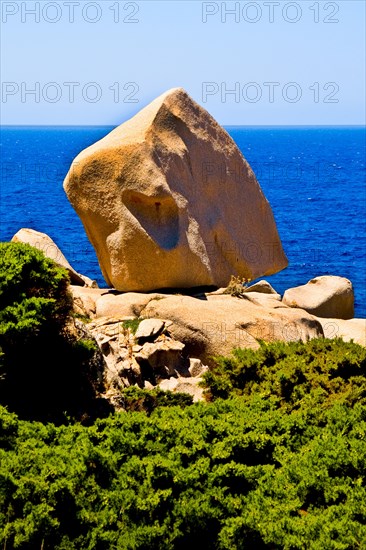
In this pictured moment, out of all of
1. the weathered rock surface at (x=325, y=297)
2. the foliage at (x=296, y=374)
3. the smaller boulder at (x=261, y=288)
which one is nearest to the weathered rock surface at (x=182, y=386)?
the foliage at (x=296, y=374)

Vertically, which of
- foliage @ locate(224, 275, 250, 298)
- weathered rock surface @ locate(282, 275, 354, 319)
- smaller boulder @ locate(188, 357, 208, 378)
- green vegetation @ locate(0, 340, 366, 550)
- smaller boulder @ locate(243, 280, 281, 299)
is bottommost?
weathered rock surface @ locate(282, 275, 354, 319)

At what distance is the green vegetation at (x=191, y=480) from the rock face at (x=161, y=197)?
7336 millimetres

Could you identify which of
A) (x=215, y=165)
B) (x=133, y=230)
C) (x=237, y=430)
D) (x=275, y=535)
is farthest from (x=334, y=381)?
(x=215, y=165)

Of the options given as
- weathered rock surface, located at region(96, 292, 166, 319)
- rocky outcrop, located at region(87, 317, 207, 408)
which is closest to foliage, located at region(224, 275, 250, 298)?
weathered rock surface, located at region(96, 292, 166, 319)

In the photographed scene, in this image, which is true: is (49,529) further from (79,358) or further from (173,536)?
(79,358)

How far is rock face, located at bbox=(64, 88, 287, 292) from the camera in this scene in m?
17.5

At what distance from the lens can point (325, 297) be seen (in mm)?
23094

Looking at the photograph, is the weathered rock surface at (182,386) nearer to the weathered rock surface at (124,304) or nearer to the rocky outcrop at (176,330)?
the rocky outcrop at (176,330)

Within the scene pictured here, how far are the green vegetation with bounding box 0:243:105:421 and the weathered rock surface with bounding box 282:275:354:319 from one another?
33.9 ft

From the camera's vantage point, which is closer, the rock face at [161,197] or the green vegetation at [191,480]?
the green vegetation at [191,480]

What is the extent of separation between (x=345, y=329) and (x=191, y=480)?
12.2 m

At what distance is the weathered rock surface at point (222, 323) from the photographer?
16.1 metres

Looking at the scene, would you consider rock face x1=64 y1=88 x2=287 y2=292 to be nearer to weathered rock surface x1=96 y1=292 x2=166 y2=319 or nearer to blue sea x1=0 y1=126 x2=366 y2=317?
weathered rock surface x1=96 y1=292 x2=166 y2=319

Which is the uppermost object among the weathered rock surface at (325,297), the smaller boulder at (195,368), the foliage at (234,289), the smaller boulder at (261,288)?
the foliage at (234,289)
